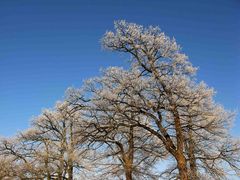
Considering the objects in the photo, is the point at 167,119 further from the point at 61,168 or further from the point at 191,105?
the point at 61,168

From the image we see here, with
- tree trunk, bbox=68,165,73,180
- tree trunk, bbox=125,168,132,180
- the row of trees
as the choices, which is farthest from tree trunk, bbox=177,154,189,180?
tree trunk, bbox=68,165,73,180

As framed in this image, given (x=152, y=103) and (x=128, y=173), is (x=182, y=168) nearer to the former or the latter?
(x=152, y=103)

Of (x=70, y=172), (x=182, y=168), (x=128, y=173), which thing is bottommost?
(x=182, y=168)

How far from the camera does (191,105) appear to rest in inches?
632

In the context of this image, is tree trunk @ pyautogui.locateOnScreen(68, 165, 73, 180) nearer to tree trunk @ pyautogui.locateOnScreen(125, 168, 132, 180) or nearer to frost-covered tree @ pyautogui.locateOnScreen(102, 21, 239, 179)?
tree trunk @ pyautogui.locateOnScreen(125, 168, 132, 180)

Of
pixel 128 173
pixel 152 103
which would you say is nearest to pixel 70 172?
pixel 128 173

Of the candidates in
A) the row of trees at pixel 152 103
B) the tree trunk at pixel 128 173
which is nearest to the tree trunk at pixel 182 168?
the row of trees at pixel 152 103

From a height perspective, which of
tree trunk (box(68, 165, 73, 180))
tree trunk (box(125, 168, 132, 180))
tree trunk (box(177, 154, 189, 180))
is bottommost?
tree trunk (box(177, 154, 189, 180))

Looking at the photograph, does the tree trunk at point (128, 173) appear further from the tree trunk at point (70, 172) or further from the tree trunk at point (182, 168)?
the tree trunk at point (182, 168)

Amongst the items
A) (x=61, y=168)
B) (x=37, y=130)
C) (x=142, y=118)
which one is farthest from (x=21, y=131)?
(x=142, y=118)

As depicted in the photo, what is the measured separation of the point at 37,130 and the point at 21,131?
5.66 ft

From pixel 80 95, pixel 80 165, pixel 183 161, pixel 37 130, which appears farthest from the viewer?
pixel 37 130

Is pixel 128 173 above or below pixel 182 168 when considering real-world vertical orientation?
above

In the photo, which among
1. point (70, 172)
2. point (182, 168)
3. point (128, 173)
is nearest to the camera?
point (182, 168)
